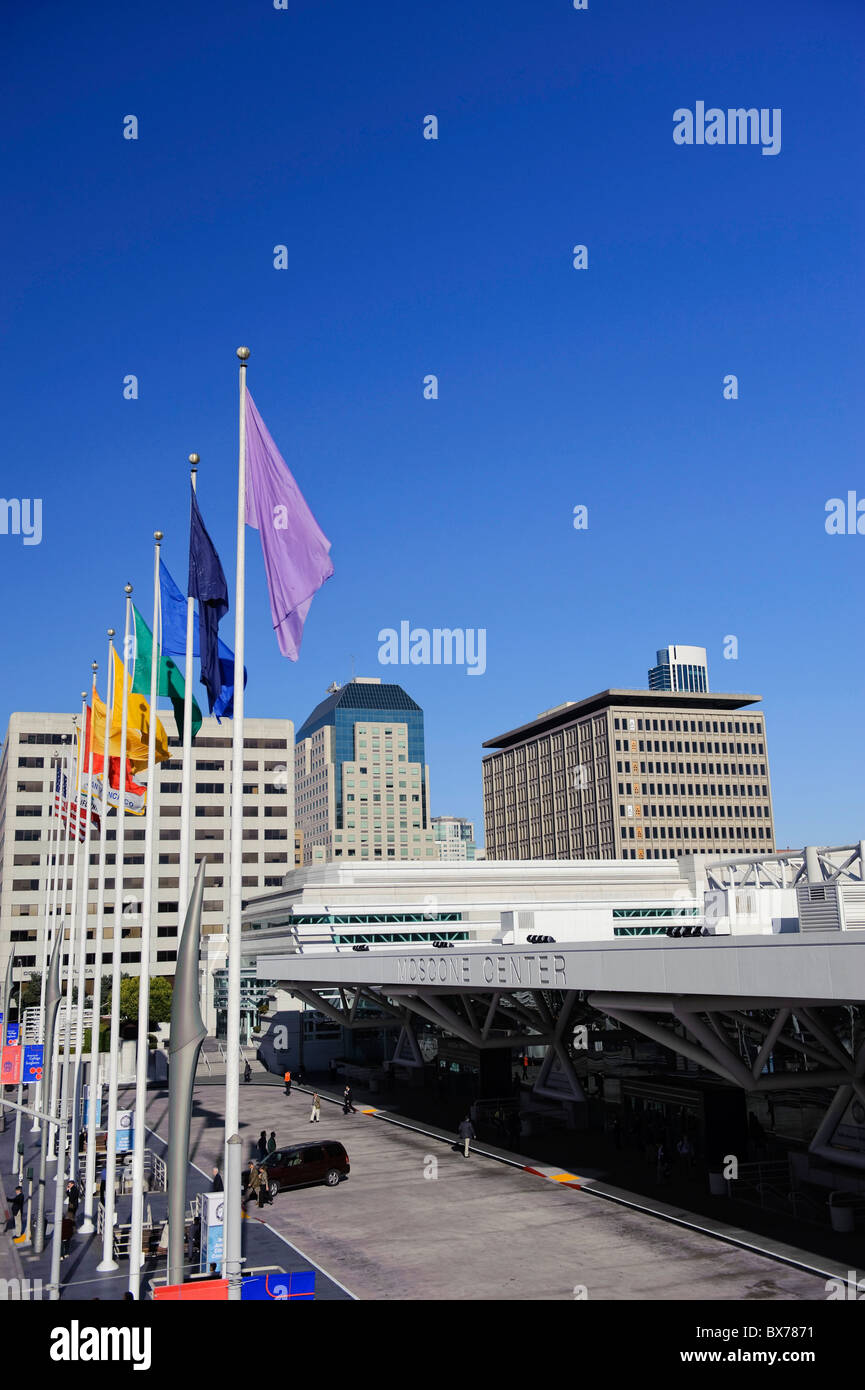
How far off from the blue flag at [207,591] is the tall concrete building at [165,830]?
10626cm

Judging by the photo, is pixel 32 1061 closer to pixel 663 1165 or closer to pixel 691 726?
pixel 663 1165

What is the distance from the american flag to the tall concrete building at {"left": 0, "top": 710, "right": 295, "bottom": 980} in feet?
295

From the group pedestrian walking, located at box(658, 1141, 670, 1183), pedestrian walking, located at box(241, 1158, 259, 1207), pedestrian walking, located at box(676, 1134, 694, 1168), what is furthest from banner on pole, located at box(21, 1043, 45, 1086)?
pedestrian walking, located at box(676, 1134, 694, 1168)

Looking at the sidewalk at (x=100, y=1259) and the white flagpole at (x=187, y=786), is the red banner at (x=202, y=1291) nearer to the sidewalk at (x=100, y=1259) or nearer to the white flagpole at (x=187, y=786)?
the white flagpole at (x=187, y=786)

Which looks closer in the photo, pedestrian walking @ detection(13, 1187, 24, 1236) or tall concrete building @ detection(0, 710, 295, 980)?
pedestrian walking @ detection(13, 1187, 24, 1236)

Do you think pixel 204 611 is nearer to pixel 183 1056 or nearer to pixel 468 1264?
pixel 183 1056

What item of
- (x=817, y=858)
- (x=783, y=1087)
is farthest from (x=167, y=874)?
(x=783, y=1087)

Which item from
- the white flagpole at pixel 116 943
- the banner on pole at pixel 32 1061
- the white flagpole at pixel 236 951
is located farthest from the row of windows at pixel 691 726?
the white flagpole at pixel 236 951

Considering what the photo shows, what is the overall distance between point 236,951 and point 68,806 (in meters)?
18.6

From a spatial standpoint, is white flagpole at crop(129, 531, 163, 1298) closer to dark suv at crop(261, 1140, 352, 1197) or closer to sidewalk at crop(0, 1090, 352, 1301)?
sidewalk at crop(0, 1090, 352, 1301)

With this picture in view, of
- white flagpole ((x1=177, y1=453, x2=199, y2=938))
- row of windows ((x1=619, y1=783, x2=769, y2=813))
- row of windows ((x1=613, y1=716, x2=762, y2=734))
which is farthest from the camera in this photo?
row of windows ((x1=613, y1=716, x2=762, y2=734))

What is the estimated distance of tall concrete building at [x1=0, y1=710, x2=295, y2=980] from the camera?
5015 inches

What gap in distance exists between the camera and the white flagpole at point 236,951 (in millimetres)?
14930
